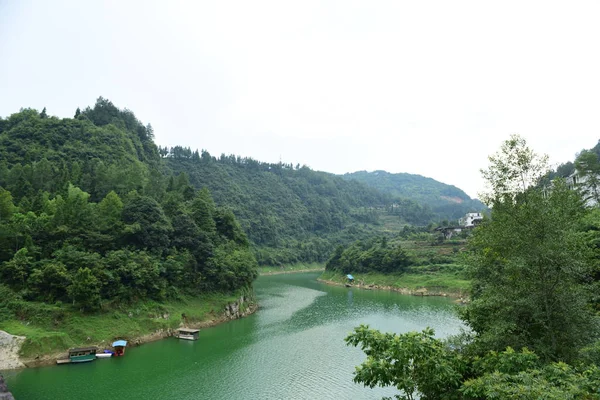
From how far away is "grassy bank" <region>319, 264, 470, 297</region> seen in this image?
59.3m

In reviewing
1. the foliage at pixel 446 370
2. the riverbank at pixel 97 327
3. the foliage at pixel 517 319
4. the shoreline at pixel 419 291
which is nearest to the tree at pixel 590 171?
the shoreline at pixel 419 291

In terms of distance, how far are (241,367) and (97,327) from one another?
12.1m

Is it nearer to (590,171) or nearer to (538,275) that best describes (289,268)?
(590,171)

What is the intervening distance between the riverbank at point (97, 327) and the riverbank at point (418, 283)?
116 feet

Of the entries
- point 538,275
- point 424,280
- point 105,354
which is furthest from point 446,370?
point 424,280

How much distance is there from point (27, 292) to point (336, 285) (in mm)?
58026

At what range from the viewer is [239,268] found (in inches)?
1769

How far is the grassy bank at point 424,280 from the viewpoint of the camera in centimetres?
5928

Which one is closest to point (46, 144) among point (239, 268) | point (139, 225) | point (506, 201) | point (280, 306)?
point (139, 225)

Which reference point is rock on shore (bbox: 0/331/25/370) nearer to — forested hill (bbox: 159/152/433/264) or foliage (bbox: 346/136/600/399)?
foliage (bbox: 346/136/600/399)

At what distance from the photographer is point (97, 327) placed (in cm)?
2906

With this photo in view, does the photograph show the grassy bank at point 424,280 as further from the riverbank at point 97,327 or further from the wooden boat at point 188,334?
the wooden boat at point 188,334

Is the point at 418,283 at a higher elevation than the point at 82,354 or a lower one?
higher

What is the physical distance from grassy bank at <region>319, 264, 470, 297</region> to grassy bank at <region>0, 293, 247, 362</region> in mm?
39846
